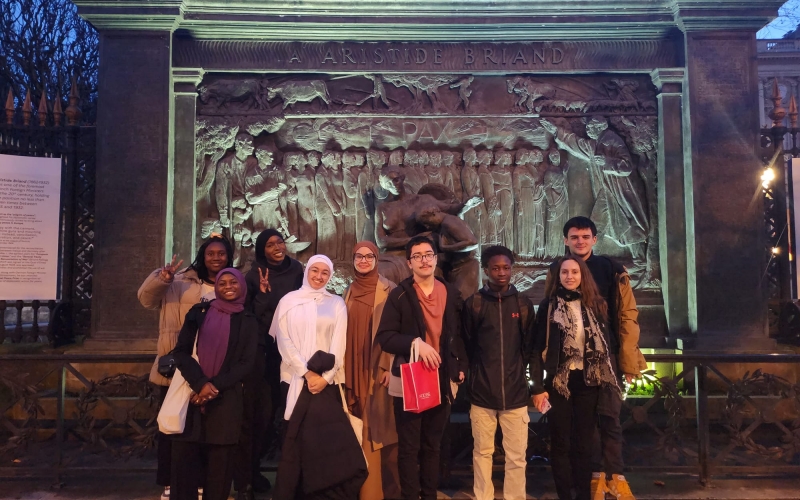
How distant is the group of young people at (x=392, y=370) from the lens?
3.73 meters

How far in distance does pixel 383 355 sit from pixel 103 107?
5.91 m

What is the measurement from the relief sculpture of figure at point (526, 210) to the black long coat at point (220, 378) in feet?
17.2

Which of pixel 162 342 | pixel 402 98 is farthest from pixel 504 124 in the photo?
pixel 162 342

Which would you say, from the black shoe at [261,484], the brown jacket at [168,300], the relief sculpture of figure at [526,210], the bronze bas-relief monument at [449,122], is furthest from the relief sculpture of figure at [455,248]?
the brown jacket at [168,300]

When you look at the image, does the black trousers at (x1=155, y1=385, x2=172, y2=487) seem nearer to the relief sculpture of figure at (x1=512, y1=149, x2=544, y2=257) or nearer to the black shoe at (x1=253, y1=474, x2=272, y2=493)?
the black shoe at (x1=253, y1=474, x2=272, y2=493)

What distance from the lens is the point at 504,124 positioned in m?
8.25

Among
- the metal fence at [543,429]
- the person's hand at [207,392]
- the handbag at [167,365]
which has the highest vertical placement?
the handbag at [167,365]

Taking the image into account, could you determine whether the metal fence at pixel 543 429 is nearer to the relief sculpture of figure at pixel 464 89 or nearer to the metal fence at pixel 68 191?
the metal fence at pixel 68 191

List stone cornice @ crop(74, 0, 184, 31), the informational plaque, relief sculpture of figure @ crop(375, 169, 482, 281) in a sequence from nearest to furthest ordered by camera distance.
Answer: relief sculpture of figure @ crop(375, 169, 482, 281), the informational plaque, stone cornice @ crop(74, 0, 184, 31)

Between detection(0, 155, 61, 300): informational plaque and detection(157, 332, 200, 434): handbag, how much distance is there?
4.91m

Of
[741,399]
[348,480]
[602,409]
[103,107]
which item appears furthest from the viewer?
[103,107]

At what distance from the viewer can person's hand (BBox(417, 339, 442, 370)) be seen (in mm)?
3754

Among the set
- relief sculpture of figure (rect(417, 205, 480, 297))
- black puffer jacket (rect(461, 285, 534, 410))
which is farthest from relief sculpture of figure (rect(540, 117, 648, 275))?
black puffer jacket (rect(461, 285, 534, 410))

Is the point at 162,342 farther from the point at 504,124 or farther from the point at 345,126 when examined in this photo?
the point at 504,124
